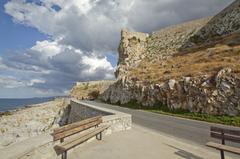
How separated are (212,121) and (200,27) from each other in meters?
44.4

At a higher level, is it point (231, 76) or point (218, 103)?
point (231, 76)

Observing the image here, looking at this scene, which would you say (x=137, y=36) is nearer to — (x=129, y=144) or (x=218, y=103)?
(x=218, y=103)

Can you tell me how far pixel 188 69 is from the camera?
91.8 ft

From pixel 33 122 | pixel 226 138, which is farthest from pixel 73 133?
pixel 33 122

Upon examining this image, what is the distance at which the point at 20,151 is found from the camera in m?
6.30

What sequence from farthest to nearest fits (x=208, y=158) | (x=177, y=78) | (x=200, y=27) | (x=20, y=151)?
(x=200, y=27) → (x=177, y=78) → (x=208, y=158) → (x=20, y=151)

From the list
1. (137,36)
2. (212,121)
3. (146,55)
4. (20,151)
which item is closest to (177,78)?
(212,121)

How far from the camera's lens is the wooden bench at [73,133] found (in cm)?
728

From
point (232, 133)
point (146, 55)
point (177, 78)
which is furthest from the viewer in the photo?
point (146, 55)

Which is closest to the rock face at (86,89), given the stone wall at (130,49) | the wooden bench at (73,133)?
the stone wall at (130,49)

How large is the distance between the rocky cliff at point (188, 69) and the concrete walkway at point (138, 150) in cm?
962

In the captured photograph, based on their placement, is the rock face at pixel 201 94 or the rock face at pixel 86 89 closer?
the rock face at pixel 201 94

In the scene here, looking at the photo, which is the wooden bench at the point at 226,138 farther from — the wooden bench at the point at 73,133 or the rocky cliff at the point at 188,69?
the rocky cliff at the point at 188,69

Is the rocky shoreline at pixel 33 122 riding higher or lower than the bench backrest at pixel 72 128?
lower
